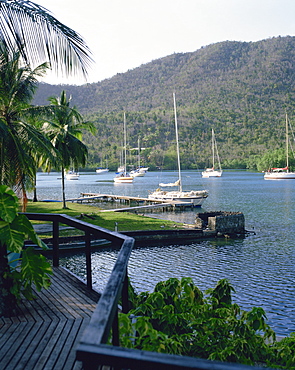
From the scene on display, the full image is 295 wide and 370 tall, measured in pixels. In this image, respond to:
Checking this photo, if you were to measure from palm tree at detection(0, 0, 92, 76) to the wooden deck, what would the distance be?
149 inches

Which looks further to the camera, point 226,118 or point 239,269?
point 226,118

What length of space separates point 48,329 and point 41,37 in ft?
16.4

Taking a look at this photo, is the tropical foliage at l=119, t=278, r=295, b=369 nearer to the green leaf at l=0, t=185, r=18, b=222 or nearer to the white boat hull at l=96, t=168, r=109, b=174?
the green leaf at l=0, t=185, r=18, b=222

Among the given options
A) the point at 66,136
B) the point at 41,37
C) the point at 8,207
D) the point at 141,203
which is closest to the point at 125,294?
the point at 8,207

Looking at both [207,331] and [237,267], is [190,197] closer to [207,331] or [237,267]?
[237,267]

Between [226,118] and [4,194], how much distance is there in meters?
180

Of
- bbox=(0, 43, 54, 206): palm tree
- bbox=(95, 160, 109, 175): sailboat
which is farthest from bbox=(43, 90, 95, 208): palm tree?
bbox=(95, 160, 109, 175): sailboat

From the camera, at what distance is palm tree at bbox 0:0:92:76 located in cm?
682

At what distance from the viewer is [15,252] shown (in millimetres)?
4477

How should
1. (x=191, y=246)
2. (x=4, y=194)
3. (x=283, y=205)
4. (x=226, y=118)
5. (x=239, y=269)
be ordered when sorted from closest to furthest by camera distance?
(x=4, y=194), (x=239, y=269), (x=191, y=246), (x=283, y=205), (x=226, y=118)

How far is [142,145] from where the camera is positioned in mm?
167000

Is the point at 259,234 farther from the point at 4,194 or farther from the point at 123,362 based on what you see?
the point at 123,362

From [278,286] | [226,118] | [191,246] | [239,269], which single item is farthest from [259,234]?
[226,118]

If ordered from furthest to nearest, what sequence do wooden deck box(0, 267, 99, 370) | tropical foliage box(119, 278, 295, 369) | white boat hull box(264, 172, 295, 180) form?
white boat hull box(264, 172, 295, 180)
tropical foliage box(119, 278, 295, 369)
wooden deck box(0, 267, 99, 370)
